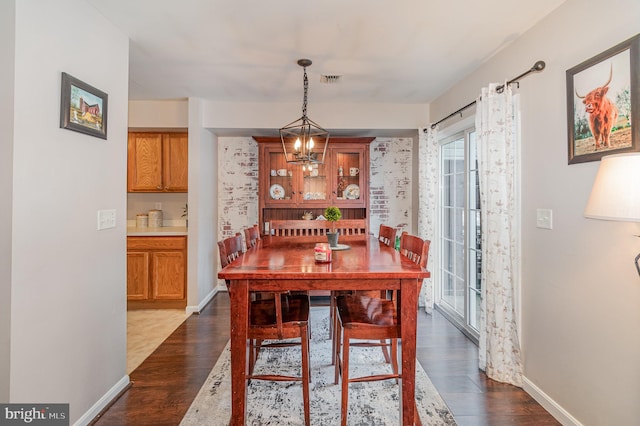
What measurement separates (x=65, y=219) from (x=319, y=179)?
2937 mm

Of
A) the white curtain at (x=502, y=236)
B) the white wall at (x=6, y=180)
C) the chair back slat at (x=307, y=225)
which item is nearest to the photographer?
the white wall at (x=6, y=180)

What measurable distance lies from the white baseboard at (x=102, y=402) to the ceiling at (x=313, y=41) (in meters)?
2.36

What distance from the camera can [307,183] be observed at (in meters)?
4.27

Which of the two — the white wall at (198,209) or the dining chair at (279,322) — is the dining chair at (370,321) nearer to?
the dining chair at (279,322)

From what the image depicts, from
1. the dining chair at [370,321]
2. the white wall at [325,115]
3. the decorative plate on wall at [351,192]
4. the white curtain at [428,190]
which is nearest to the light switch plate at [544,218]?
the dining chair at [370,321]

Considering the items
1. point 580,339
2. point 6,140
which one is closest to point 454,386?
point 580,339

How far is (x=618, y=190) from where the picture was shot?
3.87ft

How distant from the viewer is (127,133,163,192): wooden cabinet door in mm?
4133

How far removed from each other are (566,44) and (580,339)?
1662 mm

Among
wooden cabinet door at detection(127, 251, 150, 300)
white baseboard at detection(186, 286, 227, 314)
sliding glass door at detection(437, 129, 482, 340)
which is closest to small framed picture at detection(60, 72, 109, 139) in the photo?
wooden cabinet door at detection(127, 251, 150, 300)

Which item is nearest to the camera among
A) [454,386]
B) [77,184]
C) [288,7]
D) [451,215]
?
[77,184]

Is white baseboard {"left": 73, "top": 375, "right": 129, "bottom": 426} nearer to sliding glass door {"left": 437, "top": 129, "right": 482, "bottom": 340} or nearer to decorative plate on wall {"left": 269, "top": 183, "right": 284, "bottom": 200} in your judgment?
decorative plate on wall {"left": 269, "top": 183, "right": 284, "bottom": 200}

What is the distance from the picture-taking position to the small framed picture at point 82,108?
167 cm

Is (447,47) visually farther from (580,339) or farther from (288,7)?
(580,339)
